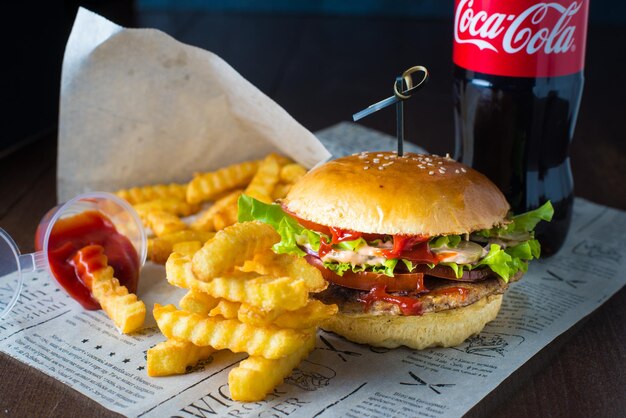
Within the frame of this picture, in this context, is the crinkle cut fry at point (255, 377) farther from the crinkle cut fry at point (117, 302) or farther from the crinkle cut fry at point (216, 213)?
the crinkle cut fry at point (216, 213)

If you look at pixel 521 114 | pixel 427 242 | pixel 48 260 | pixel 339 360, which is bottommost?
pixel 339 360

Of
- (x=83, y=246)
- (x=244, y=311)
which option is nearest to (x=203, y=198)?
(x=83, y=246)

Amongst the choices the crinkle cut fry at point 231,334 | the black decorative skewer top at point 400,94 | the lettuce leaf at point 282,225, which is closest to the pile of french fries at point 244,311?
the crinkle cut fry at point 231,334

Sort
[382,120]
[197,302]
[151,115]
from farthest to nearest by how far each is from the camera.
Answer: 1. [382,120]
2. [151,115]
3. [197,302]

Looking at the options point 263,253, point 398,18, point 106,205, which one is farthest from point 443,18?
point 263,253

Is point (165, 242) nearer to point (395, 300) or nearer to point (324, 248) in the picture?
point (324, 248)

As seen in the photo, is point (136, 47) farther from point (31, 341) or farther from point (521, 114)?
point (521, 114)

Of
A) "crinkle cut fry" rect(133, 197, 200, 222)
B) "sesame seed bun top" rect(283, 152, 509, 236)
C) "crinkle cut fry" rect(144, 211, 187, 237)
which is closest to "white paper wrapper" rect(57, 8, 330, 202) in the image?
"crinkle cut fry" rect(133, 197, 200, 222)
